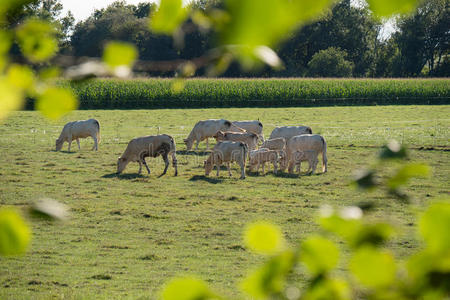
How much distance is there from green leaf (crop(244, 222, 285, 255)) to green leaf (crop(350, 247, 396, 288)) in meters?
0.10

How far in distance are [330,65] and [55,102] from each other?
5496 cm

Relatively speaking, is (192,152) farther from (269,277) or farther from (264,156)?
(269,277)

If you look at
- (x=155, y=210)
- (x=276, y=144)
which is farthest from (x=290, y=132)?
(x=155, y=210)

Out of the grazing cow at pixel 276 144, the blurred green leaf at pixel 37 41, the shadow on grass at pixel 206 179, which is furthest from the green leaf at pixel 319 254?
the grazing cow at pixel 276 144

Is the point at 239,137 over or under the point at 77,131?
under

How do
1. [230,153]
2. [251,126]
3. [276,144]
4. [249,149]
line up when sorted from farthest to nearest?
[251,126], [249,149], [276,144], [230,153]

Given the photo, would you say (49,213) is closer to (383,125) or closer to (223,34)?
(223,34)

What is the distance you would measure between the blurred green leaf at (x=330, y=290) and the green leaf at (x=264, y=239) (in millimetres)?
64

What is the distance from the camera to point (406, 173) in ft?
2.56

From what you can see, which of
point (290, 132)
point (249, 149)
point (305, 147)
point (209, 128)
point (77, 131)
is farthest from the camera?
point (77, 131)

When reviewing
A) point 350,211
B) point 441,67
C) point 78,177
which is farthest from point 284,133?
point 441,67

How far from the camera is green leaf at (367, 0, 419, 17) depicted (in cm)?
63

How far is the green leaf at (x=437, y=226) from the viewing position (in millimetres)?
604

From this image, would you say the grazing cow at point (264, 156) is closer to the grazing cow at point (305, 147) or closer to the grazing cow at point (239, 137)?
the grazing cow at point (305, 147)
